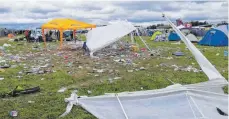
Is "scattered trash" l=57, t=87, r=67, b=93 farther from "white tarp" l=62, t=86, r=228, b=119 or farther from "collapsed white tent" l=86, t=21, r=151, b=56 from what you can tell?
"collapsed white tent" l=86, t=21, r=151, b=56

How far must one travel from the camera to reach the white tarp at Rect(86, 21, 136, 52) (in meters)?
14.4

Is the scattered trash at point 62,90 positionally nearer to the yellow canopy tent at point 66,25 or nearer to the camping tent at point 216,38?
the yellow canopy tent at point 66,25

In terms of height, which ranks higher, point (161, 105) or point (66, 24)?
point (66, 24)

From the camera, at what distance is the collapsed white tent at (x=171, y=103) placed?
14.3 ft

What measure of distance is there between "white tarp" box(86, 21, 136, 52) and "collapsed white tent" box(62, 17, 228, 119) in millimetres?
9341

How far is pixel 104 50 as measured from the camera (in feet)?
50.5

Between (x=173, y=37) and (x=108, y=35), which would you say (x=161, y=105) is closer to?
(x=108, y=35)

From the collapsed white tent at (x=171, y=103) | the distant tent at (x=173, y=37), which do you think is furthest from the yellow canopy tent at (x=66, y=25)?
the collapsed white tent at (x=171, y=103)

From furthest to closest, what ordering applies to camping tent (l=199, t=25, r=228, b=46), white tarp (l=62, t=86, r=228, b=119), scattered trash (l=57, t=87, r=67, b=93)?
camping tent (l=199, t=25, r=228, b=46), scattered trash (l=57, t=87, r=67, b=93), white tarp (l=62, t=86, r=228, b=119)

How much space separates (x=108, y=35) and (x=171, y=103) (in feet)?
33.5

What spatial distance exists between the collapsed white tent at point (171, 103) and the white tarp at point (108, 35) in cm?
A: 934

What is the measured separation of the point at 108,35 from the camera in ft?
48.1

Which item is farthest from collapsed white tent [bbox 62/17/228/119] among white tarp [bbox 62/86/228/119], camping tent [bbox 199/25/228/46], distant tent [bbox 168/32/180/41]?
distant tent [bbox 168/32/180/41]

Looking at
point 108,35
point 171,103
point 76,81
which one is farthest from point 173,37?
point 171,103
